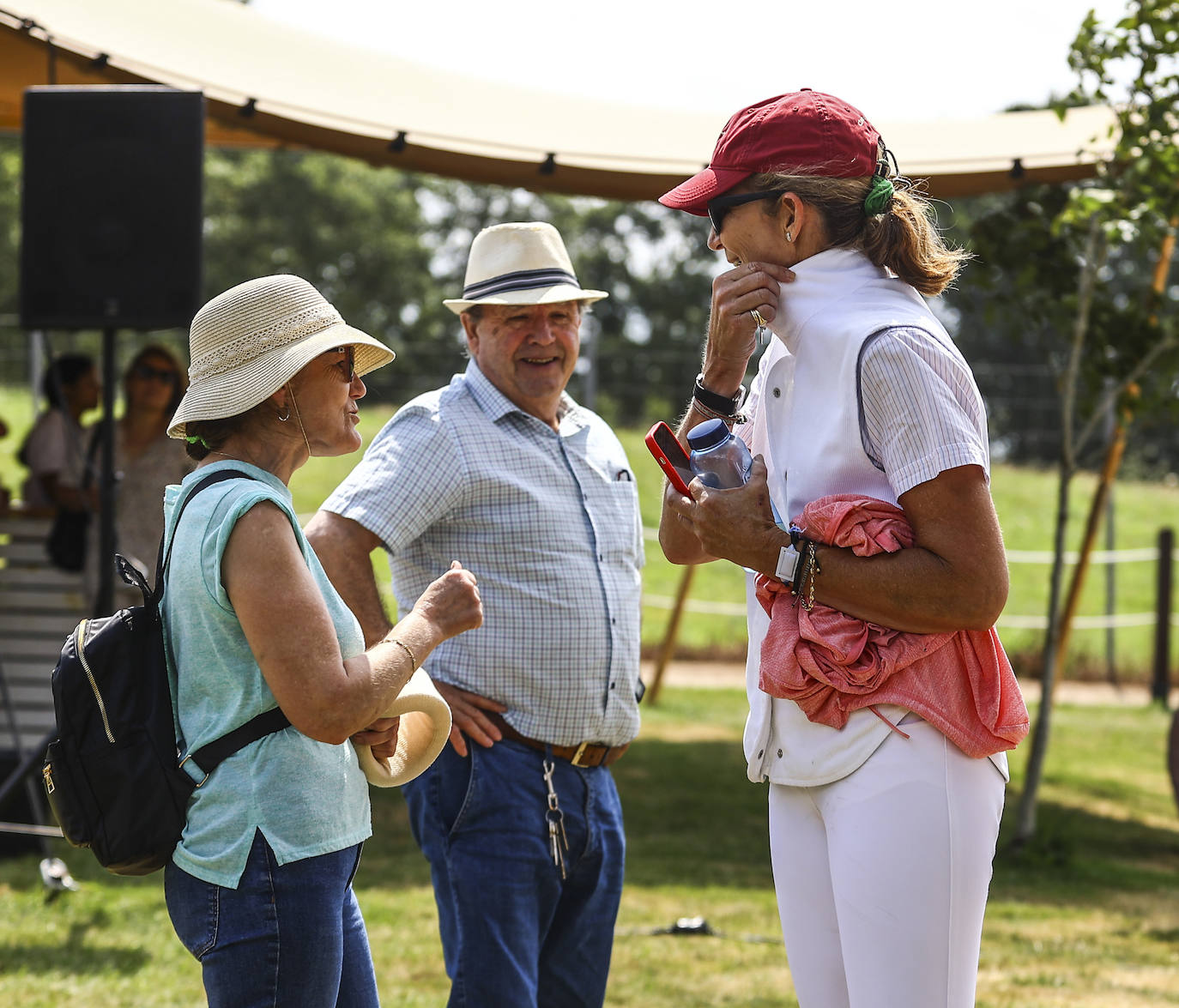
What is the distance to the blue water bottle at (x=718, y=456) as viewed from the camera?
190 cm

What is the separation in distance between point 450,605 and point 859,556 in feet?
1.93

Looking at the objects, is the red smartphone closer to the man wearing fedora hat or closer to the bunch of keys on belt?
the man wearing fedora hat

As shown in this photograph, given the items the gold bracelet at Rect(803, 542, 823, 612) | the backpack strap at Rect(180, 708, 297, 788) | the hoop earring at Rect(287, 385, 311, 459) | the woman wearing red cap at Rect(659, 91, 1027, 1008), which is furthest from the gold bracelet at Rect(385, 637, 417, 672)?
the gold bracelet at Rect(803, 542, 823, 612)

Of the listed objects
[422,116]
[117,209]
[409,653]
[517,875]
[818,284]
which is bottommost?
[517,875]

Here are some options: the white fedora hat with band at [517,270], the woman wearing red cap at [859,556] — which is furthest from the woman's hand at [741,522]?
the white fedora hat with band at [517,270]

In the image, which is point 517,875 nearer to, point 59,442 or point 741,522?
point 741,522

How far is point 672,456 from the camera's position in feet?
6.40

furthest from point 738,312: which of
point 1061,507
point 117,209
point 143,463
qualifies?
point 143,463

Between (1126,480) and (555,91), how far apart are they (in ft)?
53.0

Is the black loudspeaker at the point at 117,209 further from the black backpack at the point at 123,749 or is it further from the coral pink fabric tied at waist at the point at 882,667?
the coral pink fabric tied at waist at the point at 882,667

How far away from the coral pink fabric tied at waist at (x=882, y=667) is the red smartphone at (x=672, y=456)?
207mm

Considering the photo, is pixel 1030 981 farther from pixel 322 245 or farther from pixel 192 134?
pixel 322 245

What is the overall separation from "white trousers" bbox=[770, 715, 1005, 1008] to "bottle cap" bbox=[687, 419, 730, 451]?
471 millimetres

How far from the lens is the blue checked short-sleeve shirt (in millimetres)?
2588
